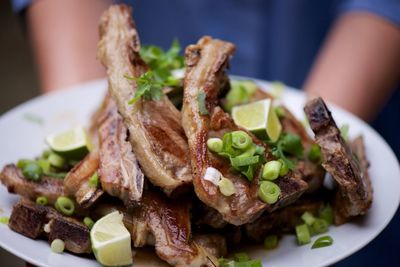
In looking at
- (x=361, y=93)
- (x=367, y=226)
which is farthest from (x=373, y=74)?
(x=367, y=226)

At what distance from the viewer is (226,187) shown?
158 cm

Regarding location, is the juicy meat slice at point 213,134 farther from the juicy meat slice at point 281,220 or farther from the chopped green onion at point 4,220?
the chopped green onion at point 4,220

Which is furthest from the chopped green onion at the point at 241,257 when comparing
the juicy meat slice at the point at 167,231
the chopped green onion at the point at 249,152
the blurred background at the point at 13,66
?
the blurred background at the point at 13,66

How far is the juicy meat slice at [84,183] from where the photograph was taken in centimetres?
174

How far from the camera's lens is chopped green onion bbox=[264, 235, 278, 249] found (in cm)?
182

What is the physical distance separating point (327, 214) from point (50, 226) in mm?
954

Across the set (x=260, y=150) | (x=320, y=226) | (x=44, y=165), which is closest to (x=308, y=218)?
(x=320, y=226)

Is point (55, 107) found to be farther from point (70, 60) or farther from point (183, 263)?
point (183, 263)

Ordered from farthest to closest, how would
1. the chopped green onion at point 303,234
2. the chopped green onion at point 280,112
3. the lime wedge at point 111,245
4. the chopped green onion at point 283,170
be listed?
the chopped green onion at point 280,112, the chopped green onion at point 303,234, the chopped green onion at point 283,170, the lime wedge at point 111,245

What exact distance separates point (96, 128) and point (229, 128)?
2.20 ft

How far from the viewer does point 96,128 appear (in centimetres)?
219

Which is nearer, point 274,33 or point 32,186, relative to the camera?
point 32,186

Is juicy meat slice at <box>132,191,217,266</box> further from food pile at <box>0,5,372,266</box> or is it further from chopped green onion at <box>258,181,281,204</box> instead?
chopped green onion at <box>258,181,281,204</box>

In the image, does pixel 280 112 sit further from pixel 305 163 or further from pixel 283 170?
pixel 283 170
